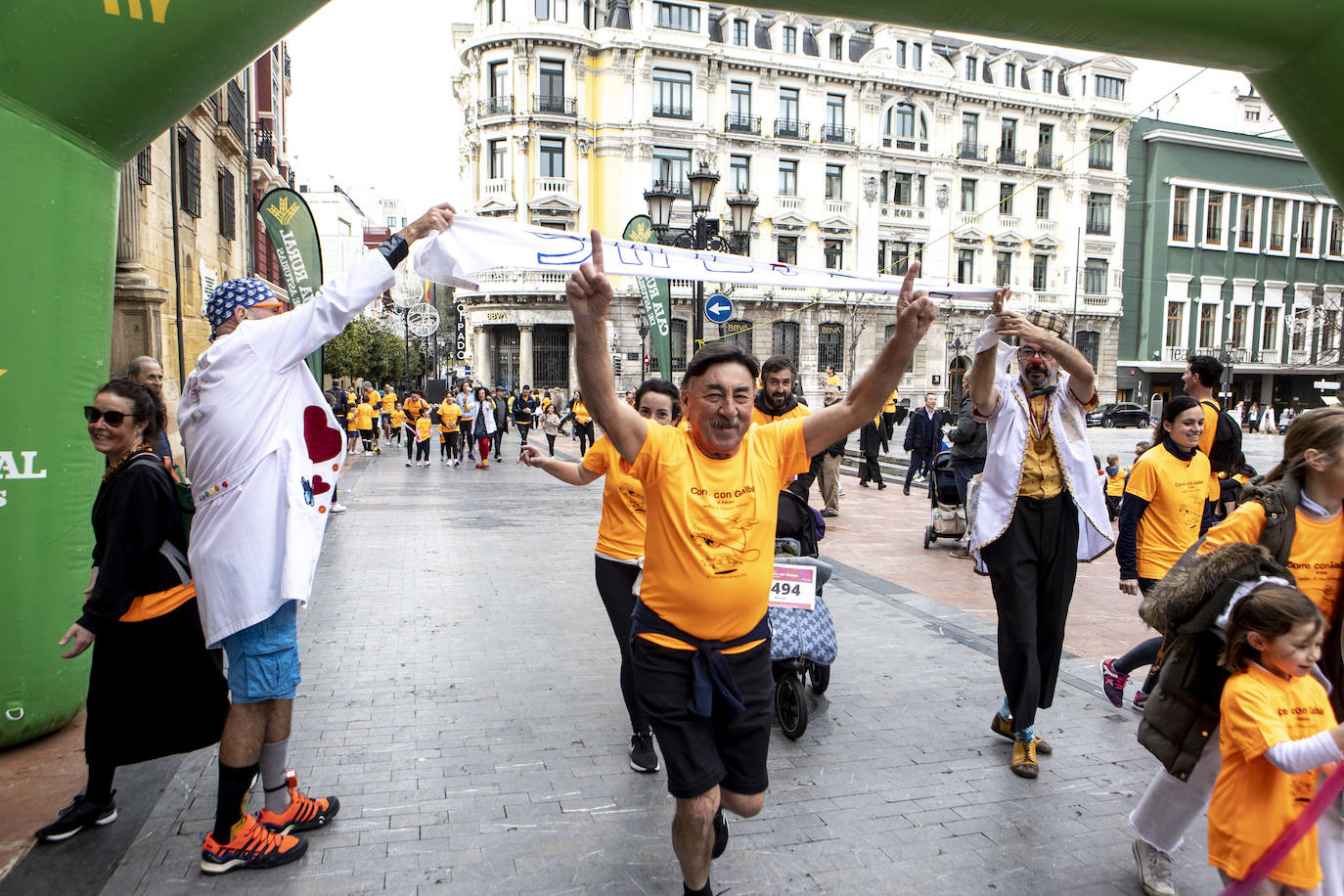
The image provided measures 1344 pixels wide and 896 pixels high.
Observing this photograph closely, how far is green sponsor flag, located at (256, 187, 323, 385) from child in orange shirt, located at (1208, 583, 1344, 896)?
891cm

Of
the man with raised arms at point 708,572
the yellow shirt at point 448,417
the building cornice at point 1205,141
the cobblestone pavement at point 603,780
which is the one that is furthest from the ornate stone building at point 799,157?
the man with raised arms at point 708,572

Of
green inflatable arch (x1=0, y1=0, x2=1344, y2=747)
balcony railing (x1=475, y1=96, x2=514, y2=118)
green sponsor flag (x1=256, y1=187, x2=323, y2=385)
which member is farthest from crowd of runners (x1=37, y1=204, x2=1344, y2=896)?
balcony railing (x1=475, y1=96, x2=514, y2=118)

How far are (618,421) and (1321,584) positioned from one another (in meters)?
2.60

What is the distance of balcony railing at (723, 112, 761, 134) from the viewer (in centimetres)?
4528

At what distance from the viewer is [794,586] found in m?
4.72

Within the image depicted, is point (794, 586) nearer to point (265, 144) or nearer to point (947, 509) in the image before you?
point (947, 509)

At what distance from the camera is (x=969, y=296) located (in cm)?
420

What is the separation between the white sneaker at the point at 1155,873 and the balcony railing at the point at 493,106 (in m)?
44.6

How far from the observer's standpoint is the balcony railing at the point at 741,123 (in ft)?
149

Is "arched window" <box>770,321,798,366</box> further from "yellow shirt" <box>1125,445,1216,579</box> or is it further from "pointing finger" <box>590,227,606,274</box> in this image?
"pointing finger" <box>590,227,606,274</box>

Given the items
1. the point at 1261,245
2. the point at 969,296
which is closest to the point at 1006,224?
the point at 1261,245

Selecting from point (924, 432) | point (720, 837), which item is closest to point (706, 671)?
point (720, 837)

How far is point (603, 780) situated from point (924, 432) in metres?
12.4

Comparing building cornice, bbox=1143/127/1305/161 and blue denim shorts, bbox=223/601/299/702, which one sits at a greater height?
building cornice, bbox=1143/127/1305/161
